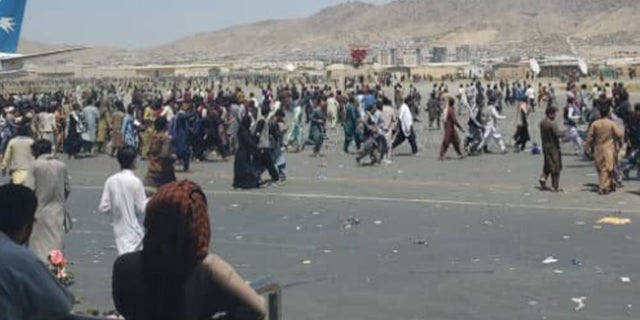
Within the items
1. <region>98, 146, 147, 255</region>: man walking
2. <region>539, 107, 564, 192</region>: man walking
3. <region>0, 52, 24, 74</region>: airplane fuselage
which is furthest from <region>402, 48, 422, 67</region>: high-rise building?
<region>98, 146, 147, 255</region>: man walking

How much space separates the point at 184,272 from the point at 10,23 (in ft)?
106

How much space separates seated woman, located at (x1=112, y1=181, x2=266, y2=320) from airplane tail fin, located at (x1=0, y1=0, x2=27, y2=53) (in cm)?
3196

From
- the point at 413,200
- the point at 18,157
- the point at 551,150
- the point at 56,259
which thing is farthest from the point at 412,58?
the point at 56,259

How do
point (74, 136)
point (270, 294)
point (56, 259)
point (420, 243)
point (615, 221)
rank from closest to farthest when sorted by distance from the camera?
point (270, 294) → point (56, 259) → point (420, 243) → point (615, 221) → point (74, 136)

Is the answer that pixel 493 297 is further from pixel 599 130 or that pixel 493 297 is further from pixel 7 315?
pixel 599 130

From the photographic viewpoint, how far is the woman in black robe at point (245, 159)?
1894 cm

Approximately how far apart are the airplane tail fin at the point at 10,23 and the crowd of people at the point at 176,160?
6046 millimetres

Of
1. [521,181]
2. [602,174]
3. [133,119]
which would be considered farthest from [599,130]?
[133,119]

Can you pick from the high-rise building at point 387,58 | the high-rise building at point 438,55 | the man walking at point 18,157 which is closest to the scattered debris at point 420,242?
the man walking at point 18,157

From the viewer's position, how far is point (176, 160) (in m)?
20.7

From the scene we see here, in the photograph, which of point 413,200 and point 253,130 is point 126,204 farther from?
point 253,130

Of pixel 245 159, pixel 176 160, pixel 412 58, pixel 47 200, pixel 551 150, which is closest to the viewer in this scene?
pixel 47 200

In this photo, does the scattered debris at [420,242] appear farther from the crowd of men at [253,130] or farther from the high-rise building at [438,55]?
the high-rise building at [438,55]

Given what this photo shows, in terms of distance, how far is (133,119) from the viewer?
1005 inches
